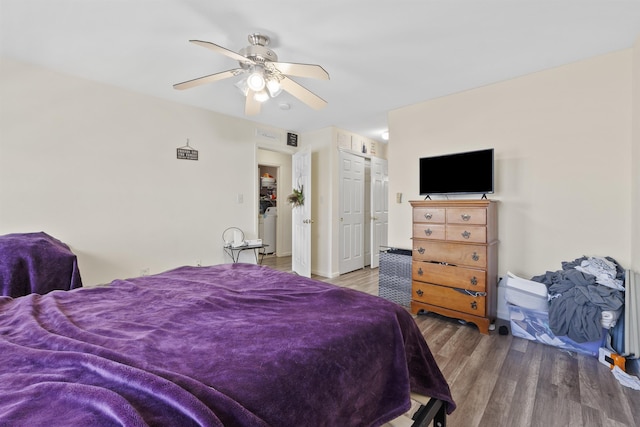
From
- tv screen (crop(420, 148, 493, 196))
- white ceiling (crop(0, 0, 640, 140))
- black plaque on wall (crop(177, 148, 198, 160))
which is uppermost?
white ceiling (crop(0, 0, 640, 140))

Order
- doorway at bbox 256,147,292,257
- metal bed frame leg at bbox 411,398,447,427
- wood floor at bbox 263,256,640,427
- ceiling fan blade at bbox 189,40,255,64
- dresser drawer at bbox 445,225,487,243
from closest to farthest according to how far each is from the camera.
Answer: metal bed frame leg at bbox 411,398,447,427 < wood floor at bbox 263,256,640,427 < ceiling fan blade at bbox 189,40,255,64 < dresser drawer at bbox 445,225,487,243 < doorway at bbox 256,147,292,257

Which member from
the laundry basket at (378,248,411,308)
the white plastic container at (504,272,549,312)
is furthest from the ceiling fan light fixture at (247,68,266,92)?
the white plastic container at (504,272,549,312)

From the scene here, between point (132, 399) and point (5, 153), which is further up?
point (5, 153)

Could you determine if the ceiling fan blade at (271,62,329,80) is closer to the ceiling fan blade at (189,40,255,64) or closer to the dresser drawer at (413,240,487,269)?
the ceiling fan blade at (189,40,255,64)

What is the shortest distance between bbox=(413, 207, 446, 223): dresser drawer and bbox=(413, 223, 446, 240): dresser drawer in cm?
5

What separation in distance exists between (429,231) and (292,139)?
9.58 feet

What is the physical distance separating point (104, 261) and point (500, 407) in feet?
12.3

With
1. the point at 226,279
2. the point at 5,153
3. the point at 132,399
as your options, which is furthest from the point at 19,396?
the point at 5,153

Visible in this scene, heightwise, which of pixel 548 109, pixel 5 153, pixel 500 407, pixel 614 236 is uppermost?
pixel 548 109

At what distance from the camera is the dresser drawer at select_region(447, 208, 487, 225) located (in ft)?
8.32

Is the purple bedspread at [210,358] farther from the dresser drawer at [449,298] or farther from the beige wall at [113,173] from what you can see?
the beige wall at [113,173]

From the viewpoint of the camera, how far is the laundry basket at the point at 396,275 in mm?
3203

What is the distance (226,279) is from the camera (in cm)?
171

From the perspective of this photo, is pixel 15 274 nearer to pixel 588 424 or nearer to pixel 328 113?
pixel 328 113
